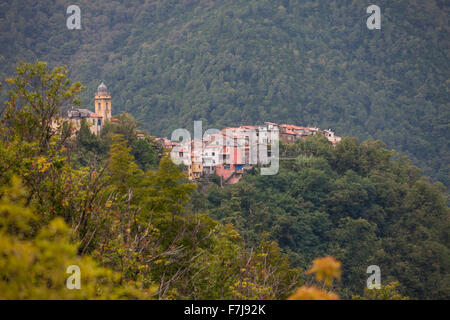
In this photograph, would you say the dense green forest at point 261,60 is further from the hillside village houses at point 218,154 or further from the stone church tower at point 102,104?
the hillside village houses at point 218,154

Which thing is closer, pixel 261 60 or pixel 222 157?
pixel 222 157

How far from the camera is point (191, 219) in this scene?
17266mm

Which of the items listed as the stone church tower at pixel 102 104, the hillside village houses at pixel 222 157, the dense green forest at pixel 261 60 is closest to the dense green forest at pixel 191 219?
the hillside village houses at pixel 222 157

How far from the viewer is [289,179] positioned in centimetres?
4625

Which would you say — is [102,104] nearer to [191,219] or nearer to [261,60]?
[191,219]

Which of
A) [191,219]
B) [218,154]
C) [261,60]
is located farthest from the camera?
[261,60]

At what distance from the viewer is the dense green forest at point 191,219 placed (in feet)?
20.6

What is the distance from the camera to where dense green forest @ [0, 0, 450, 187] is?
95312 millimetres

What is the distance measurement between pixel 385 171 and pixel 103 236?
41.7 metres

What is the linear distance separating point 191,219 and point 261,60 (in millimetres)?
92039

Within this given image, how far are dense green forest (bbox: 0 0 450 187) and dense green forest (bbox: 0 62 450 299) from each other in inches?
1429

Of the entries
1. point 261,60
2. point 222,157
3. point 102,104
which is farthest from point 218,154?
point 261,60

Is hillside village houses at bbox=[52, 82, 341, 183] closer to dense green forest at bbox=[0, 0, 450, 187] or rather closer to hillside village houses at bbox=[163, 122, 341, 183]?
hillside village houses at bbox=[163, 122, 341, 183]

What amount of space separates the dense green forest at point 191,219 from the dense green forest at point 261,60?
119ft
